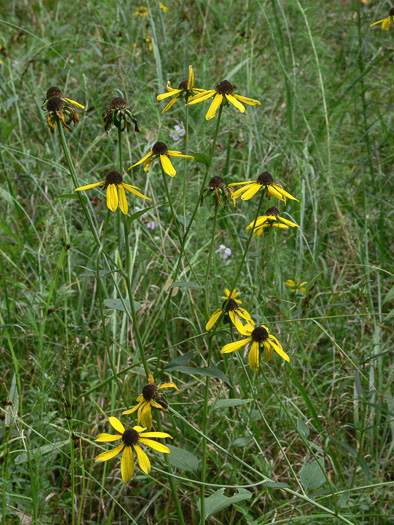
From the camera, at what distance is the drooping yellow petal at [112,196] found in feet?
3.72

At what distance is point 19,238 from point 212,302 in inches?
38.9

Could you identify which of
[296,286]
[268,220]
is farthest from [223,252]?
[268,220]

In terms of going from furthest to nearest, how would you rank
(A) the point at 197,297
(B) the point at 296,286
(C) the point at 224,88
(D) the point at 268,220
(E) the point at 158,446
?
1. (A) the point at 197,297
2. (B) the point at 296,286
3. (D) the point at 268,220
4. (C) the point at 224,88
5. (E) the point at 158,446

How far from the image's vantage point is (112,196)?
116cm

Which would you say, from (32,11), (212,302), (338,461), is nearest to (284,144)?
(212,302)

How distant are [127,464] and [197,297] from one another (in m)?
1.24

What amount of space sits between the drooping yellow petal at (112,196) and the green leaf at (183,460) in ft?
1.97

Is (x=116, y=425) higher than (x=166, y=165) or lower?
lower

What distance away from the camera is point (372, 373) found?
1762mm

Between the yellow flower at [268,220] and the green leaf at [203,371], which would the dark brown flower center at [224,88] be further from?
the green leaf at [203,371]

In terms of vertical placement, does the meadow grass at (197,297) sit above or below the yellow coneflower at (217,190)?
below

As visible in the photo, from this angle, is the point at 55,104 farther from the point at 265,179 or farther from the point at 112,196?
the point at 265,179

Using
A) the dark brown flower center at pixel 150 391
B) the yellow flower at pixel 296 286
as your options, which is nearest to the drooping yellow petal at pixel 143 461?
the dark brown flower center at pixel 150 391

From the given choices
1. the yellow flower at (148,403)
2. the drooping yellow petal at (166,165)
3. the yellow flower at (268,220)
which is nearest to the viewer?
the yellow flower at (148,403)
